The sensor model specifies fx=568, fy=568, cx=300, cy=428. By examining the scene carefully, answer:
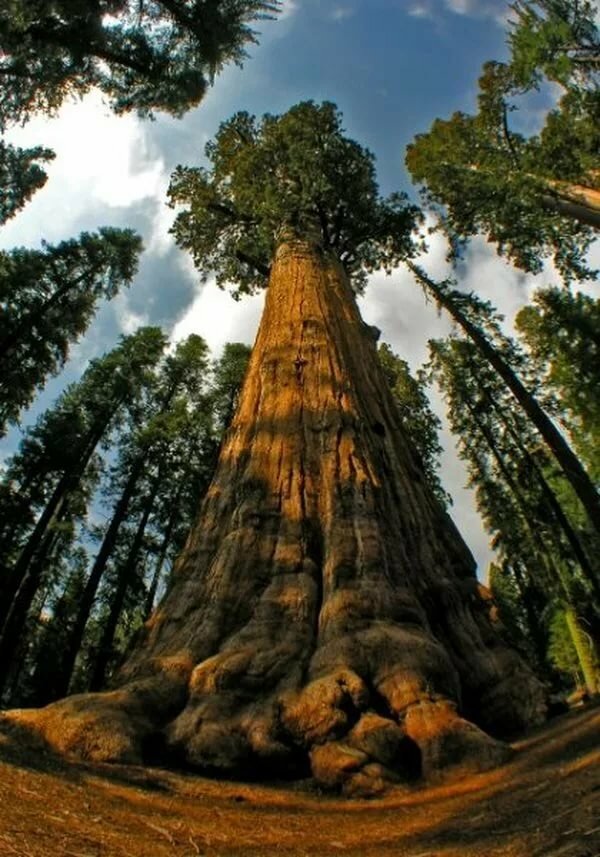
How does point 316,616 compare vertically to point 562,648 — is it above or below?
below

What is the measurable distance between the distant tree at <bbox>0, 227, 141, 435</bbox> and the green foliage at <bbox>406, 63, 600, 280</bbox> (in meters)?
10.3

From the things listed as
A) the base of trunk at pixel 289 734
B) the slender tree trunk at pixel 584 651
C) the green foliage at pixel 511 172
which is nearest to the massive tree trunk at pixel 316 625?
the base of trunk at pixel 289 734

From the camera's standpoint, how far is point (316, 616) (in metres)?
5.71

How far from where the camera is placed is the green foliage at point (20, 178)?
46.8 ft

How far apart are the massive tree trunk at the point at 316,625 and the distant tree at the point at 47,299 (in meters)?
10.2

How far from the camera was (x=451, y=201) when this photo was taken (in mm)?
16562

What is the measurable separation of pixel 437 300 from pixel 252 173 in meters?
6.75

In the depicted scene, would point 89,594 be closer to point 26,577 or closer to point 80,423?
point 26,577

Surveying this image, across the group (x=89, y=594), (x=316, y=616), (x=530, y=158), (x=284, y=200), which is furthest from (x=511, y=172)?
(x=89, y=594)

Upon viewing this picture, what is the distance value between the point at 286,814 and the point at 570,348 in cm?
1829

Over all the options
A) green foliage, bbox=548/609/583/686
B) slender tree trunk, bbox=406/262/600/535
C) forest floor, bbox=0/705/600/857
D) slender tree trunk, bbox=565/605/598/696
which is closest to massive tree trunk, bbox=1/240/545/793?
forest floor, bbox=0/705/600/857

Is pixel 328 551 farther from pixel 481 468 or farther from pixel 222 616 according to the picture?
pixel 481 468

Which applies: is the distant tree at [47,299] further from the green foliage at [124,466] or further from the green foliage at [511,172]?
the green foliage at [511,172]

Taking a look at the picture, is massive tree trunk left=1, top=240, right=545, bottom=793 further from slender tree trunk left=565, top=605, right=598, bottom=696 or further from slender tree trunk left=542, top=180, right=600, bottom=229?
slender tree trunk left=565, top=605, right=598, bottom=696
